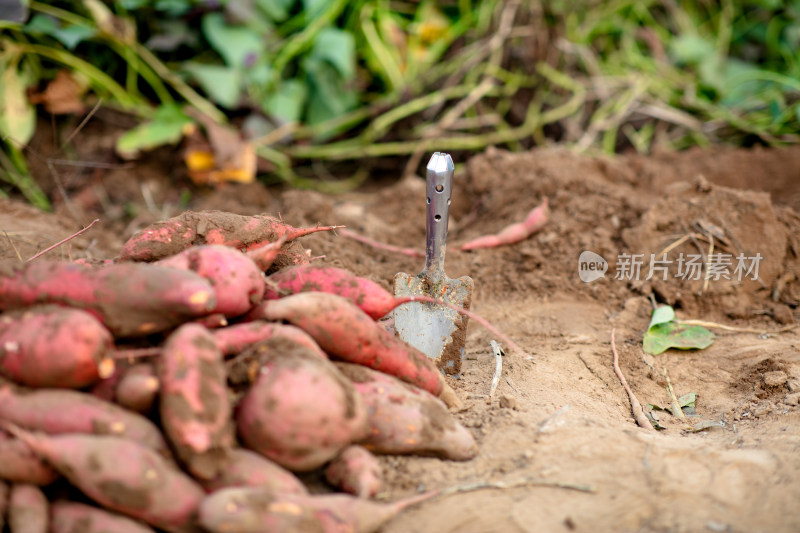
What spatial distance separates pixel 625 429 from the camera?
1.62 metres

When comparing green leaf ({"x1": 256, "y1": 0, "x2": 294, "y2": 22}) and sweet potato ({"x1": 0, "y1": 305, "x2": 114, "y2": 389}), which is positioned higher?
green leaf ({"x1": 256, "y1": 0, "x2": 294, "y2": 22})

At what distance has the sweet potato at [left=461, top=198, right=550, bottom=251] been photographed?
2.62m

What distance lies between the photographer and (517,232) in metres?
2.63

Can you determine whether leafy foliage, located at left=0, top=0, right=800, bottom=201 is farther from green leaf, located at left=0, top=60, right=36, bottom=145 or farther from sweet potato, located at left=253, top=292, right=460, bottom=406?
sweet potato, located at left=253, top=292, right=460, bottom=406

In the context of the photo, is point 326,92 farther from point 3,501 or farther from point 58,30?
point 3,501

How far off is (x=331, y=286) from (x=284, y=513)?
0.64 metres

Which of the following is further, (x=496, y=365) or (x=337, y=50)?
(x=337, y=50)

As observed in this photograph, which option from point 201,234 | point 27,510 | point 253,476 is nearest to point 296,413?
point 253,476

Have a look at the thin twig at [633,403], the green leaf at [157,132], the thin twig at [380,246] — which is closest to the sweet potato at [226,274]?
the thin twig at [380,246]

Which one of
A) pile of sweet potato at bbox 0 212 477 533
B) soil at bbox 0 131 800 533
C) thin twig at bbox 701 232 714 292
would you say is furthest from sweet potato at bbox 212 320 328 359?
thin twig at bbox 701 232 714 292

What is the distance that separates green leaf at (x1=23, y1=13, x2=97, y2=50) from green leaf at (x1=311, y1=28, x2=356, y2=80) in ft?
4.05

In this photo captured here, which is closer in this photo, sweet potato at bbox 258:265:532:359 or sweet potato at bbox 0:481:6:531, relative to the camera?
sweet potato at bbox 0:481:6:531

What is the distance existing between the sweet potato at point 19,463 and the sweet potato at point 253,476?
12.1 inches

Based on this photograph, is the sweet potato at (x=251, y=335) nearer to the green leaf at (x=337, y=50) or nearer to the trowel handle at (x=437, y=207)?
the trowel handle at (x=437, y=207)
